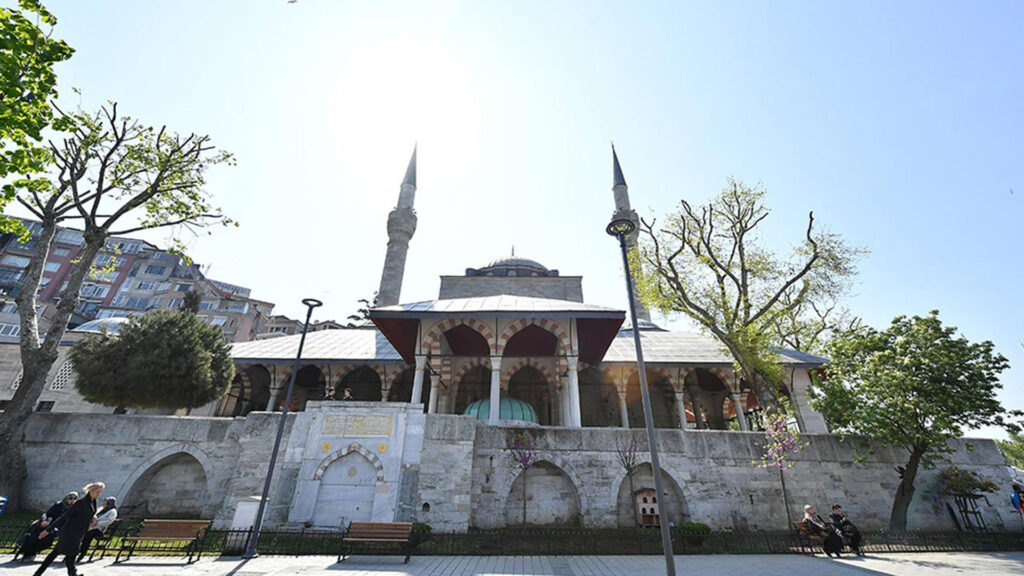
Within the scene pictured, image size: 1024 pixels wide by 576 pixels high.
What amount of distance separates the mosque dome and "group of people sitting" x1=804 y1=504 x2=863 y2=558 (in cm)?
1982

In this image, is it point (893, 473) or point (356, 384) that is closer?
point (893, 473)

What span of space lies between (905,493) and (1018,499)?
280cm

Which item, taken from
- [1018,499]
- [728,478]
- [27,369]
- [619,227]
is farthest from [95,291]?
[1018,499]

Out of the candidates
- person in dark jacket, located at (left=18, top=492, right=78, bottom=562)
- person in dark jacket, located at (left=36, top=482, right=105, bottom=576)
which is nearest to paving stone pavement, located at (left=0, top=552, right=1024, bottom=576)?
person in dark jacket, located at (left=18, top=492, right=78, bottom=562)

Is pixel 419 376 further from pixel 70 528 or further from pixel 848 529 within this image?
pixel 848 529

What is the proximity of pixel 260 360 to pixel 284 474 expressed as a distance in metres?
8.96

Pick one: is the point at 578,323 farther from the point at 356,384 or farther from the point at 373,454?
the point at 356,384

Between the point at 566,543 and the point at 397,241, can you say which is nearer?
the point at 566,543

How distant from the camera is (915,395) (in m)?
10.6

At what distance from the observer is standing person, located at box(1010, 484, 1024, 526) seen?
33.1ft

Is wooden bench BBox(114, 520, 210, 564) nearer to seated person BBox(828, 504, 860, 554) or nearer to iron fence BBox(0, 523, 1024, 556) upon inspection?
iron fence BBox(0, 523, 1024, 556)

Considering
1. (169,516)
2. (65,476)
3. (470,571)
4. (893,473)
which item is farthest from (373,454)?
(893,473)

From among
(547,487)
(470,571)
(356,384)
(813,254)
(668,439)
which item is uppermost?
(813,254)

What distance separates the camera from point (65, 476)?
10.9 meters
